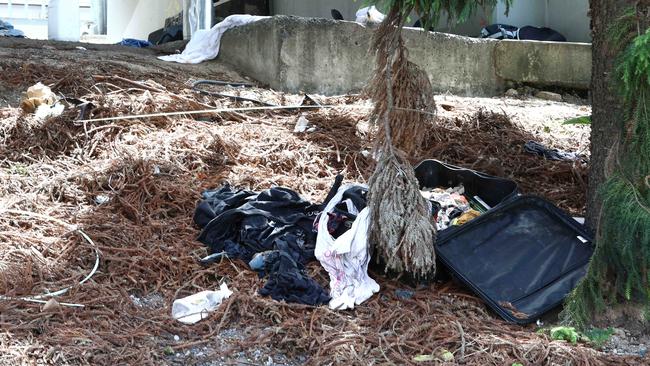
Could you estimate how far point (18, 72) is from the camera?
264 inches

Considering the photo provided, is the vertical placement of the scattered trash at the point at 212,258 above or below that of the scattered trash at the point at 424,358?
above

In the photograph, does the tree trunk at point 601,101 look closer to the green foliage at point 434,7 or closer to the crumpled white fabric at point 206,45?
the green foliage at point 434,7

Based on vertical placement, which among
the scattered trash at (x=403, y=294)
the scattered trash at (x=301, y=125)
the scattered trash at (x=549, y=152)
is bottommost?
the scattered trash at (x=403, y=294)

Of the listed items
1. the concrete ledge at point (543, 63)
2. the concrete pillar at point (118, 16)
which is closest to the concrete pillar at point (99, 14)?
the concrete pillar at point (118, 16)

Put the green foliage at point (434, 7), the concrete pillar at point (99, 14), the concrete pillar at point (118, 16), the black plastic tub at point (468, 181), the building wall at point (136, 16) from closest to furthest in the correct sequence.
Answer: the green foliage at point (434, 7) → the black plastic tub at point (468, 181) → the building wall at point (136, 16) → the concrete pillar at point (118, 16) → the concrete pillar at point (99, 14)

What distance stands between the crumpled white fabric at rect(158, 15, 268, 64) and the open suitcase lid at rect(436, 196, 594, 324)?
4.89 m

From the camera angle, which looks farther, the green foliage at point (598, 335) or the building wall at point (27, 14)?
the building wall at point (27, 14)

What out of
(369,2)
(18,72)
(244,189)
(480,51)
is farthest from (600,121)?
(18,72)

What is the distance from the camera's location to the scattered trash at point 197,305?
3455mm

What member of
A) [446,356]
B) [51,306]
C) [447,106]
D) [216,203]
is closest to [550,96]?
[447,106]

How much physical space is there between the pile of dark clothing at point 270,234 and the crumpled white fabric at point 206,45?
3.92 metres

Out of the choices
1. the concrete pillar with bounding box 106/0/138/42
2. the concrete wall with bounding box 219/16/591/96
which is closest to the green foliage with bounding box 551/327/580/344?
the concrete wall with bounding box 219/16/591/96

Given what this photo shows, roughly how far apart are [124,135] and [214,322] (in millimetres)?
2558

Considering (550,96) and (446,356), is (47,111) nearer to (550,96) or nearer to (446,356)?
(446,356)
